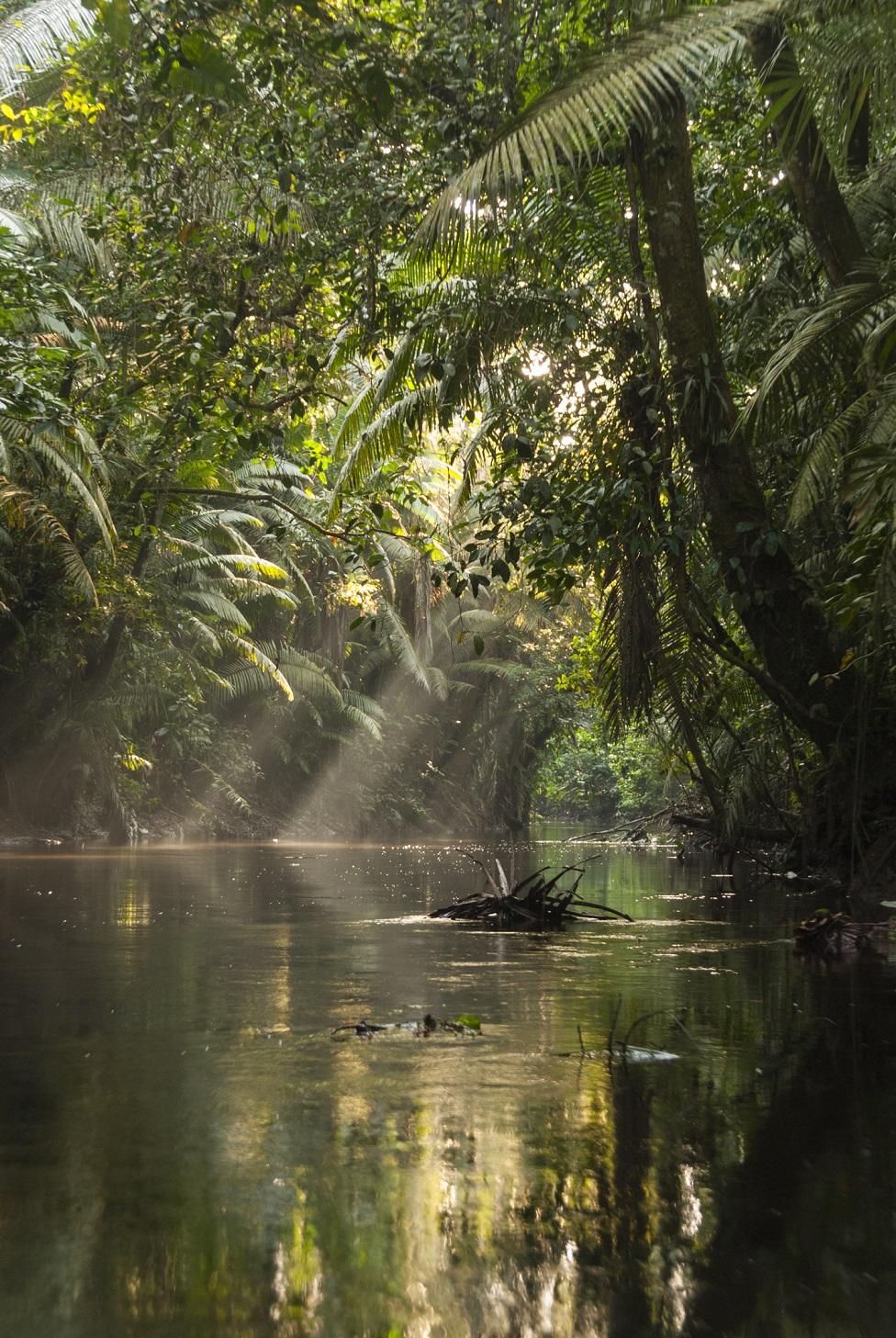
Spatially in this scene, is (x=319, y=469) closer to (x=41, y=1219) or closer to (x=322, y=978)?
(x=322, y=978)

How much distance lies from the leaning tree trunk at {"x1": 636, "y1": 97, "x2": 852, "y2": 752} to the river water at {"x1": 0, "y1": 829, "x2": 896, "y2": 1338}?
98.2 inches

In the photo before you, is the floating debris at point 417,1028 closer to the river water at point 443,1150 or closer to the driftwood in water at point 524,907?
the river water at point 443,1150

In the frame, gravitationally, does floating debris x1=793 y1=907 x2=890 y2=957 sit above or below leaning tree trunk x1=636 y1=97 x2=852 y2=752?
below

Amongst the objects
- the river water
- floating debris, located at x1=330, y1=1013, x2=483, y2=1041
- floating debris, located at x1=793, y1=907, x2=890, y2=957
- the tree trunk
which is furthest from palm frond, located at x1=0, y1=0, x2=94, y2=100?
floating debris, located at x1=330, y1=1013, x2=483, y2=1041

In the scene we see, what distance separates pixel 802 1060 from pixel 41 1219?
272cm

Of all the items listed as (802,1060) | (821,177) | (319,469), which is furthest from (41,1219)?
(319,469)

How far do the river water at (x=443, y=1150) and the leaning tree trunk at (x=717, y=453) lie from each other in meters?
2.49

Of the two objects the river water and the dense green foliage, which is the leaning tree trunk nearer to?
the dense green foliage

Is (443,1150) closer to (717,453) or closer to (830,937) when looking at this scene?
(830,937)

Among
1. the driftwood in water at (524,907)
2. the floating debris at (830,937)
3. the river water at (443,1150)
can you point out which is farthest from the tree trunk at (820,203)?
the river water at (443,1150)

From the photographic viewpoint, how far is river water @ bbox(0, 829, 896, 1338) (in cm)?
244

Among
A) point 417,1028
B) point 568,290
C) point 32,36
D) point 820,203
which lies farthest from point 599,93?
point 32,36

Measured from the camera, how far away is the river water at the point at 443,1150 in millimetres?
2439

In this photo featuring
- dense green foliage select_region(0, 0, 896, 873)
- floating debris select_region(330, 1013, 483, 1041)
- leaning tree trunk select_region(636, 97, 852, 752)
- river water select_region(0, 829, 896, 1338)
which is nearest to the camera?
river water select_region(0, 829, 896, 1338)
